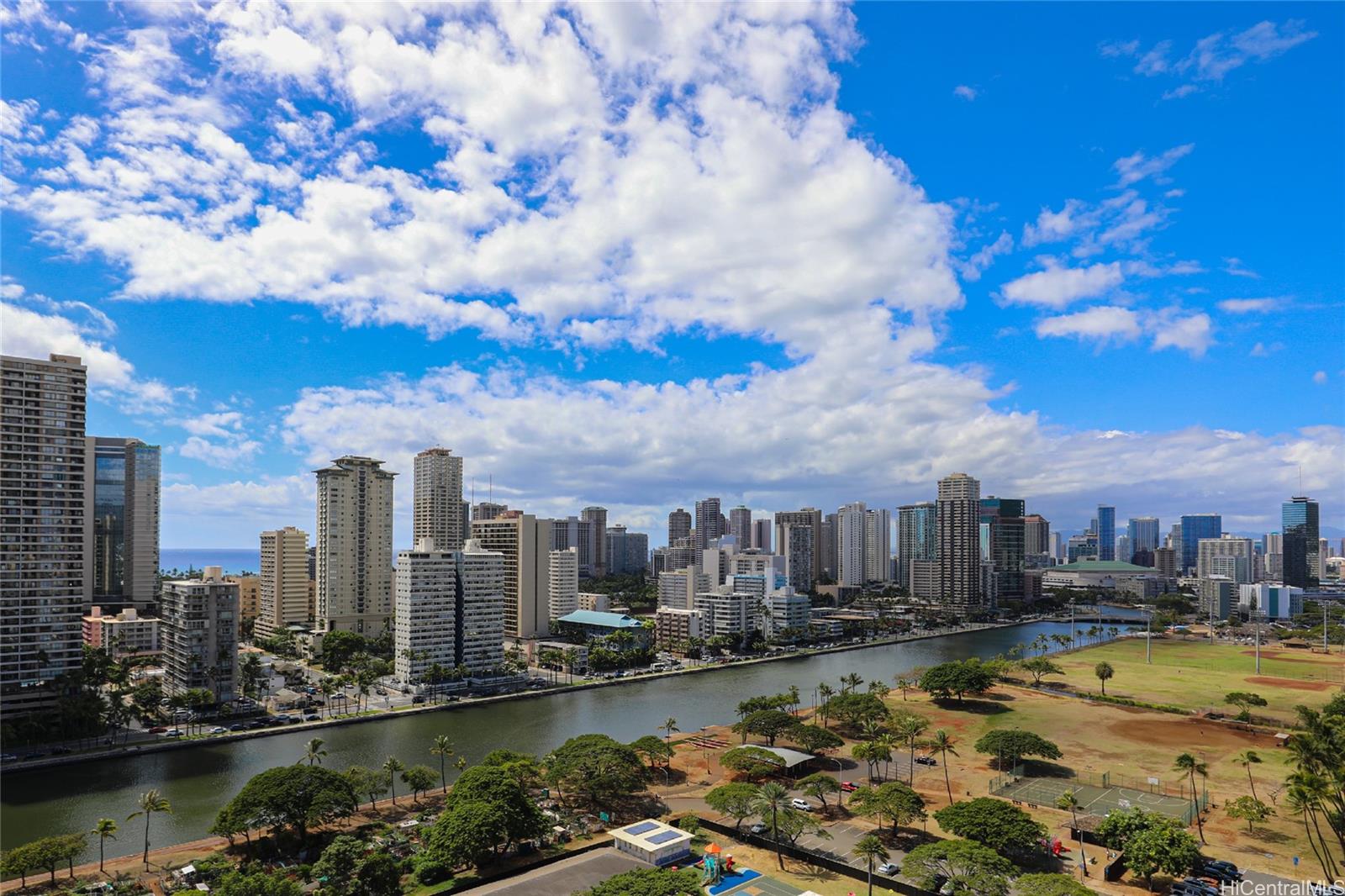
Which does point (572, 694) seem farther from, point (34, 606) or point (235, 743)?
point (34, 606)

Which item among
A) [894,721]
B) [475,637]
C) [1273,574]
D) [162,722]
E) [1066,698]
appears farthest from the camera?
[1273,574]

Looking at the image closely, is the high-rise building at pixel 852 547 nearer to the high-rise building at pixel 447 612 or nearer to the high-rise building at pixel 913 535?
the high-rise building at pixel 913 535

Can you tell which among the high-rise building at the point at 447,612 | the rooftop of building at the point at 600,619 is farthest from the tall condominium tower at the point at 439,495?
the high-rise building at the point at 447,612

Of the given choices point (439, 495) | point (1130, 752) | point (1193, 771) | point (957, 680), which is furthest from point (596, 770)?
point (439, 495)

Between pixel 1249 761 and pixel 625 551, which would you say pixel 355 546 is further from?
pixel 625 551

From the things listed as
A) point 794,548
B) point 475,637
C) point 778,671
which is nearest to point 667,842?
point 475,637
